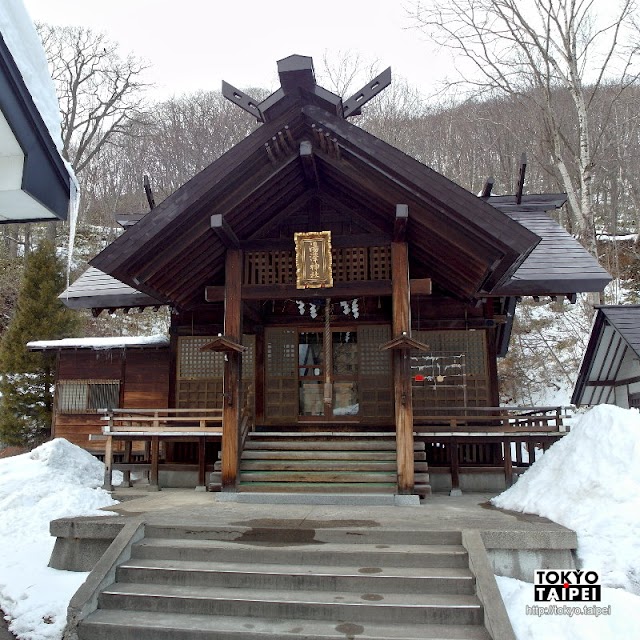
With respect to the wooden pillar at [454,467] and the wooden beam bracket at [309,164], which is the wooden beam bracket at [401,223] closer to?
the wooden beam bracket at [309,164]

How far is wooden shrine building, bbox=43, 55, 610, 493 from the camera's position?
8.80m

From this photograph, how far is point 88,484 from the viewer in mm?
10242

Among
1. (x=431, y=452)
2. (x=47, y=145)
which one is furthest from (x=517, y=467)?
(x=47, y=145)

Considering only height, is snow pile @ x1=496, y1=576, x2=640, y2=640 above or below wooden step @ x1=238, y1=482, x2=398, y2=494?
below

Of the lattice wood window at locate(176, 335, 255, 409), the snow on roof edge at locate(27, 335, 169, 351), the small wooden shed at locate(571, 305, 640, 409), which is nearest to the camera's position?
the small wooden shed at locate(571, 305, 640, 409)

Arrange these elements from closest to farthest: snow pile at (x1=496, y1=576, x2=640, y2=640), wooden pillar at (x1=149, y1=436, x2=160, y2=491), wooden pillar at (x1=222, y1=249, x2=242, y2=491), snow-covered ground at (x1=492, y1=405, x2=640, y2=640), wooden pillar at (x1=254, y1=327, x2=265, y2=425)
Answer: snow pile at (x1=496, y1=576, x2=640, y2=640) → snow-covered ground at (x1=492, y1=405, x2=640, y2=640) → wooden pillar at (x1=222, y1=249, x2=242, y2=491) → wooden pillar at (x1=149, y1=436, x2=160, y2=491) → wooden pillar at (x1=254, y1=327, x2=265, y2=425)

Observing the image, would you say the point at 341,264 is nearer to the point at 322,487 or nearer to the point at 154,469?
the point at 322,487

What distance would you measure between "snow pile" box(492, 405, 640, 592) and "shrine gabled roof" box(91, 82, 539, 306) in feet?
9.18

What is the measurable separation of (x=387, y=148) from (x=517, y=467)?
7161 millimetres

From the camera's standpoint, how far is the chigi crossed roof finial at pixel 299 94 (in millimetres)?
8594

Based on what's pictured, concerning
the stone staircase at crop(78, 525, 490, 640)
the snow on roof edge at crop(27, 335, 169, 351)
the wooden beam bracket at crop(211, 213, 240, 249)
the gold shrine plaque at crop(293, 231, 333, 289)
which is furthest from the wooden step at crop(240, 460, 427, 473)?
the snow on roof edge at crop(27, 335, 169, 351)

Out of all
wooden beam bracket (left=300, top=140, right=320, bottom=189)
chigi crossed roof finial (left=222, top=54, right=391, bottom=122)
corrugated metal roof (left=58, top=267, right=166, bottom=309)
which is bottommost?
corrugated metal roof (left=58, top=267, right=166, bottom=309)

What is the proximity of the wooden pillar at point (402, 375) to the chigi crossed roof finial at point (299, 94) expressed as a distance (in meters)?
2.46

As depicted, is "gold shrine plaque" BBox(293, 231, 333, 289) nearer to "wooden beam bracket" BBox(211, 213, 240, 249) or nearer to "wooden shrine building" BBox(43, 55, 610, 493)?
"wooden shrine building" BBox(43, 55, 610, 493)
